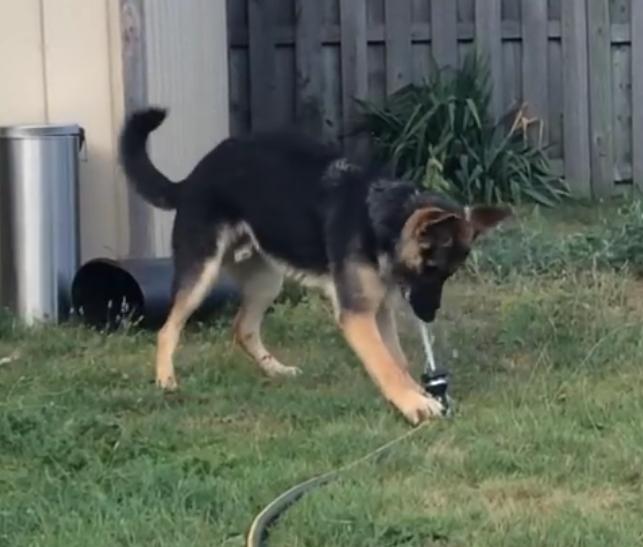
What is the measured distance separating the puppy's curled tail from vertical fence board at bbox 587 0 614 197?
578 centimetres

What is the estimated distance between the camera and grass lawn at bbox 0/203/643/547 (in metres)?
5.21

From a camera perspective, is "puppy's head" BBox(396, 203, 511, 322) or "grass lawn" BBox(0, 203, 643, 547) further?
"puppy's head" BBox(396, 203, 511, 322)

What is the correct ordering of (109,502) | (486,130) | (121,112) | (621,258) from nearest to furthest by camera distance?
(109,502)
(121,112)
(621,258)
(486,130)

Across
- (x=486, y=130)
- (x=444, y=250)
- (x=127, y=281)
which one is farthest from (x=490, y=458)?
(x=486, y=130)

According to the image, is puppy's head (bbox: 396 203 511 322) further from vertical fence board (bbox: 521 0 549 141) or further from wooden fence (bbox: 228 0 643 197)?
vertical fence board (bbox: 521 0 549 141)

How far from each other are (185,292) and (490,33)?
5.94m

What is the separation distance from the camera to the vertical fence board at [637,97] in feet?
42.5

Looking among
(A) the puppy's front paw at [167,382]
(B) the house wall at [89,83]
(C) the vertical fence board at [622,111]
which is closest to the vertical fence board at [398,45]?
(C) the vertical fence board at [622,111]

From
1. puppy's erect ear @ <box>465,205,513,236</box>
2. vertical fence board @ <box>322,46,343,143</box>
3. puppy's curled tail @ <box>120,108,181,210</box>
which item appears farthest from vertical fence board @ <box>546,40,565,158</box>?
puppy's erect ear @ <box>465,205,513,236</box>

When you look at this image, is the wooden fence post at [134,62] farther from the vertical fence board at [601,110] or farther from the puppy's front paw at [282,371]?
the vertical fence board at [601,110]

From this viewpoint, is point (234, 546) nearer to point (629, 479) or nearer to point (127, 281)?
point (629, 479)

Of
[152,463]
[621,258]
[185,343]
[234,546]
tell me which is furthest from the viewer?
[621,258]

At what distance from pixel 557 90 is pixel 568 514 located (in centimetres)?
807

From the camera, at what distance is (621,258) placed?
382 inches
